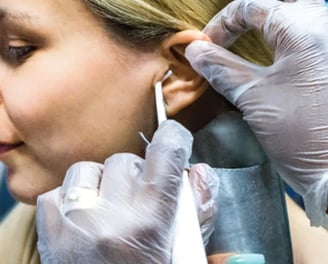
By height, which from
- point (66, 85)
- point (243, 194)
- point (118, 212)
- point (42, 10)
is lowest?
point (243, 194)

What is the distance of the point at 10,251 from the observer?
1498mm

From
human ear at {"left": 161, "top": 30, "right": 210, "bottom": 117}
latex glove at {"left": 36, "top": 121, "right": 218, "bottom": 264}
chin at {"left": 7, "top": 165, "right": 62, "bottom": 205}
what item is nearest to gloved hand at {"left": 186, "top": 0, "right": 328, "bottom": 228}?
human ear at {"left": 161, "top": 30, "right": 210, "bottom": 117}

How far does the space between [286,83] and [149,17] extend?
250 millimetres

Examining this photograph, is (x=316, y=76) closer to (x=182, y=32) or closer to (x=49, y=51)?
(x=182, y=32)

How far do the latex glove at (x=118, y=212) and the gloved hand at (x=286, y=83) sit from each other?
0.17 m

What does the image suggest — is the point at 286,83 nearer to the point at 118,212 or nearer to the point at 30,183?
the point at 118,212

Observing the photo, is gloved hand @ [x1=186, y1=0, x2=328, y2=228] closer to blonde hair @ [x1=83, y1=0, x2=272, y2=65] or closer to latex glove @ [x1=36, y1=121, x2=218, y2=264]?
blonde hair @ [x1=83, y1=0, x2=272, y2=65]

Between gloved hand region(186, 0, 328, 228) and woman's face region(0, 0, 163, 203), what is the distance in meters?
0.12

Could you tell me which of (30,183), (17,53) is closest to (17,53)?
(17,53)

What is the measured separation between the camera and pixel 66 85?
1.21 m

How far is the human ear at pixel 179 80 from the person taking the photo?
48.3 inches

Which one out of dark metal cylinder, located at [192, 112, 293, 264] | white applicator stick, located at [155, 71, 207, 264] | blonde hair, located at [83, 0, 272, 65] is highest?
blonde hair, located at [83, 0, 272, 65]

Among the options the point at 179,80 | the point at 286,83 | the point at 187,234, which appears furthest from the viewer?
the point at 179,80

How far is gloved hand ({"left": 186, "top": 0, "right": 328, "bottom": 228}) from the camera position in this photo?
110 centimetres
